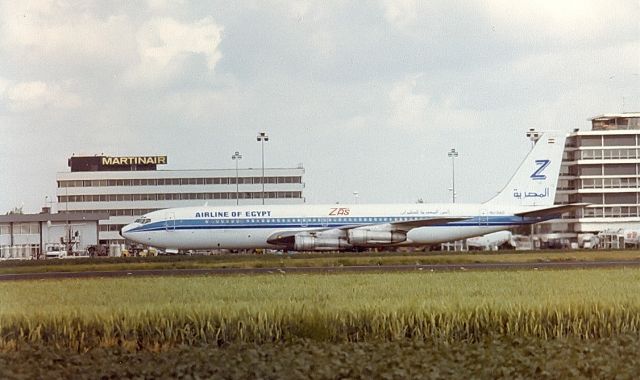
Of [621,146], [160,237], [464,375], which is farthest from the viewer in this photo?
[621,146]

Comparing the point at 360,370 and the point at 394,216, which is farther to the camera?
the point at 394,216

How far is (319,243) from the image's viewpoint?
6750cm

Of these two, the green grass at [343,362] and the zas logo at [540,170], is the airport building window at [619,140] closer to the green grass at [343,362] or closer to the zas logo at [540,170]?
the zas logo at [540,170]

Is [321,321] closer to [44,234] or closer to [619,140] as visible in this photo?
[44,234]

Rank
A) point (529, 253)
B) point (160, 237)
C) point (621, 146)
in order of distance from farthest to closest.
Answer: point (621, 146), point (160, 237), point (529, 253)

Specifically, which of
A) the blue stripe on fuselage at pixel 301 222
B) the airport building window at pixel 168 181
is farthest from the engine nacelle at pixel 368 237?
the airport building window at pixel 168 181

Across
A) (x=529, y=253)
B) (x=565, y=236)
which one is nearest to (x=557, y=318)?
(x=529, y=253)

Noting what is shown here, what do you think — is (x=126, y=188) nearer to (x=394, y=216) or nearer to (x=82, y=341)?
(x=394, y=216)

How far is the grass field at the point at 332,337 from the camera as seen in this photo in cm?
1609

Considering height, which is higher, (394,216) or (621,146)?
(621,146)

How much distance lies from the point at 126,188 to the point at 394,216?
181 feet

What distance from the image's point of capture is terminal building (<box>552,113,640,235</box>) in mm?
111500

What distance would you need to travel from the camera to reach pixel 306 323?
19469mm

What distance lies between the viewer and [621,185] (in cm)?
11225
